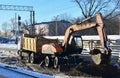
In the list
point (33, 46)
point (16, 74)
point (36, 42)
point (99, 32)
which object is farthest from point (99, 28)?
point (16, 74)

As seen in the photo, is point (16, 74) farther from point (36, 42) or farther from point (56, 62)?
point (36, 42)

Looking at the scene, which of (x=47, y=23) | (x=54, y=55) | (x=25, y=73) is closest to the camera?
(x=25, y=73)

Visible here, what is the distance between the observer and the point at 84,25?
78.4 ft

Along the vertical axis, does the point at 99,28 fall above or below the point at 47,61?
above

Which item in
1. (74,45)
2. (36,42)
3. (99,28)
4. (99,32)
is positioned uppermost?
(99,28)

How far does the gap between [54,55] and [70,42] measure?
5.48 feet

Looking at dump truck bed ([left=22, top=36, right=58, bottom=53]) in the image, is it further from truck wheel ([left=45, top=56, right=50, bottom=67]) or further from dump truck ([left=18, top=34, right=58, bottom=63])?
truck wheel ([left=45, top=56, right=50, bottom=67])

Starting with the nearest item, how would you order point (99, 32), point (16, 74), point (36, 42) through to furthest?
1. point (16, 74)
2. point (99, 32)
3. point (36, 42)

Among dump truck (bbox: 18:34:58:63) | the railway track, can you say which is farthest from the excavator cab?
the railway track

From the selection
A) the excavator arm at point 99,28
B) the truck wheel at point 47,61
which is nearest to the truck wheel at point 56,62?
the truck wheel at point 47,61

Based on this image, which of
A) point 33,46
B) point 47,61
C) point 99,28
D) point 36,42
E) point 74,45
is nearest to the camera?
point 99,28

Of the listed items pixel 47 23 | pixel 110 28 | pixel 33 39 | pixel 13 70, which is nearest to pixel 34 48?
pixel 33 39

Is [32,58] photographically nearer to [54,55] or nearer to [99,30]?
[54,55]

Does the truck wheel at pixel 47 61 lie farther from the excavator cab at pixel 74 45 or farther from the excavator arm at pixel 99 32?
the excavator cab at pixel 74 45
